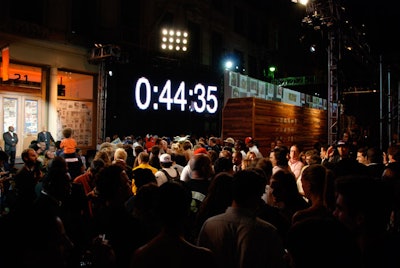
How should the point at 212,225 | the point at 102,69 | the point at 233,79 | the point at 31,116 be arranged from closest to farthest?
the point at 212,225, the point at 31,116, the point at 102,69, the point at 233,79

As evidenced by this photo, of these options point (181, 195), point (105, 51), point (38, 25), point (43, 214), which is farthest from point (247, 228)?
point (38, 25)

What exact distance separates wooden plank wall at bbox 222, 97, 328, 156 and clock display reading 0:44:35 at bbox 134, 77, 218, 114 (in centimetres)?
277

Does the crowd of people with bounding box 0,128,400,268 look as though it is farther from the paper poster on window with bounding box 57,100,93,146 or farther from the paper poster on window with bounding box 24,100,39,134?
the paper poster on window with bounding box 57,100,93,146

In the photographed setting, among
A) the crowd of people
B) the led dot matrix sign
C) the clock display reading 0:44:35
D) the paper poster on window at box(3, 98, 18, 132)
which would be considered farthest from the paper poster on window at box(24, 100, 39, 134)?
the crowd of people

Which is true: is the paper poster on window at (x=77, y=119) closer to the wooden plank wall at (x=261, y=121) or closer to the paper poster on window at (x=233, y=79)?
the wooden plank wall at (x=261, y=121)

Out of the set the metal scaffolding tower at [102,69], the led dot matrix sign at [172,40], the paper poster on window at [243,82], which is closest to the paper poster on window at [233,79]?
the paper poster on window at [243,82]

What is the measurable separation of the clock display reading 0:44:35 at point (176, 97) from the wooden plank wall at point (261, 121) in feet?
9.10

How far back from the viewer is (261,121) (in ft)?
52.2

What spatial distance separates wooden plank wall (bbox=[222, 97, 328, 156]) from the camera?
15.6 metres

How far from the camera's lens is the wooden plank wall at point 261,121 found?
51.0 feet

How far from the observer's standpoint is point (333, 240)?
1.76m

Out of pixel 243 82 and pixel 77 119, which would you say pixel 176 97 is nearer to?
pixel 243 82

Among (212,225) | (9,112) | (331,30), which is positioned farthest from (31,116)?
(212,225)

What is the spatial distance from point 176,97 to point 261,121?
4.53 meters
